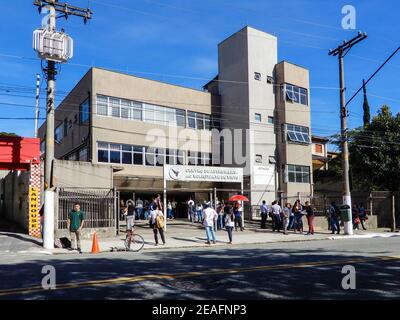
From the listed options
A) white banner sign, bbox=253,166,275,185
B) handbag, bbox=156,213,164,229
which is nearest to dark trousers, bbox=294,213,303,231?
handbag, bbox=156,213,164,229

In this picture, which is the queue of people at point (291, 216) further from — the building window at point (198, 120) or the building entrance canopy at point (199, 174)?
the building window at point (198, 120)

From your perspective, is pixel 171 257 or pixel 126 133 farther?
pixel 126 133

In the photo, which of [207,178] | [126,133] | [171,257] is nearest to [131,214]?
[171,257]

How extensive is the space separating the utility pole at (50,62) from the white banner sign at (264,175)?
2011 cm

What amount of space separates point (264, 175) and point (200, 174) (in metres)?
10.8

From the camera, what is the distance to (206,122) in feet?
126

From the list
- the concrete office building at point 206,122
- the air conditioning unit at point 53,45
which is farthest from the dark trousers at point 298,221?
the air conditioning unit at point 53,45

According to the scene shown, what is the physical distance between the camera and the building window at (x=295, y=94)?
3811cm

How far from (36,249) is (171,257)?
6218mm

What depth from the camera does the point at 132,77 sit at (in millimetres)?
34281

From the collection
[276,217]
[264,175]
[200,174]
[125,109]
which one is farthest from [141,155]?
[276,217]

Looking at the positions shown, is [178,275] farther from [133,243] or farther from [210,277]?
[133,243]

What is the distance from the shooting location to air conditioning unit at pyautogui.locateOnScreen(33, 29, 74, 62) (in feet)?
58.7
